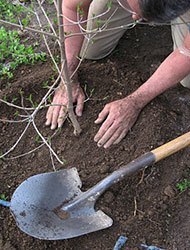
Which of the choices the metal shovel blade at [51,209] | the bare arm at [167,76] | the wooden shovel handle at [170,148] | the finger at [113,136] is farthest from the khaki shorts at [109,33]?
the metal shovel blade at [51,209]

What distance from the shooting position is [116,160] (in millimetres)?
2189

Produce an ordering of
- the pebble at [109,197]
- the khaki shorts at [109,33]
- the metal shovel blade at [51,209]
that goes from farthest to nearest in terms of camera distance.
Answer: the khaki shorts at [109,33]
the pebble at [109,197]
the metal shovel blade at [51,209]

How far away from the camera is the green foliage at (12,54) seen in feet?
8.74

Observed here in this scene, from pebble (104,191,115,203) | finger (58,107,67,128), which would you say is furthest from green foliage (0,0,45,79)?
pebble (104,191,115,203)

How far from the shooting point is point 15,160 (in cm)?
221

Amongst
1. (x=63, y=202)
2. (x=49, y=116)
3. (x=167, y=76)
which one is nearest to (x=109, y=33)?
(x=167, y=76)

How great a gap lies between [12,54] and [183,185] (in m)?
1.30

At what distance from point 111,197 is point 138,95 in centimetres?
56

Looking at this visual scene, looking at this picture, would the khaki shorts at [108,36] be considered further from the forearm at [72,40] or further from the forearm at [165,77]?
the forearm at [165,77]

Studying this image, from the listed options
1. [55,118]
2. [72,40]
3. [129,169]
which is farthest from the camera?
[72,40]

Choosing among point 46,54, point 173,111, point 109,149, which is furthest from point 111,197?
point 46,54

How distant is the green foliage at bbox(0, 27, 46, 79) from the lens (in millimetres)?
2664

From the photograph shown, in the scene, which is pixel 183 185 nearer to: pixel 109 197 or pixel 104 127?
pixel 109 197

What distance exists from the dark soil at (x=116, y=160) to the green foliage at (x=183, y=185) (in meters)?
0.02
